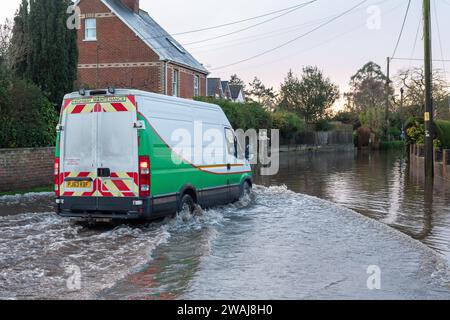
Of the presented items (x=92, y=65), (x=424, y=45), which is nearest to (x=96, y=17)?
(x=92, y=65)

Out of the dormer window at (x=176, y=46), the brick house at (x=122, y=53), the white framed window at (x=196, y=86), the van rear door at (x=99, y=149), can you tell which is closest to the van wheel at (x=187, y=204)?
the van rear door at (x=99, y=149)

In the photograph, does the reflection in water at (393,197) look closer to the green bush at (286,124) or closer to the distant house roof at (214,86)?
the green bush at (286,124)

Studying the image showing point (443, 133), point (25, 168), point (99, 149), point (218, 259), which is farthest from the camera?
point (443, 133)

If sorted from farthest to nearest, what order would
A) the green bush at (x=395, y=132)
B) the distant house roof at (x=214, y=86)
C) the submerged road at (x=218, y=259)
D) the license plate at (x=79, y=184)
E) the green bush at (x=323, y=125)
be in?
the green bush at (x=395, y=132) → the green bush at (x=323, y=125) → the distant house roof at (x=214, y=86) → the license plate at (x=79, y=184) → the submerged road at (x=218, y=259)

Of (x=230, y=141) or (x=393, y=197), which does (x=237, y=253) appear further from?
(x=393, y=197)

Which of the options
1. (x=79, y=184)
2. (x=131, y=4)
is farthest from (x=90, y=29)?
(x=79, y=184)

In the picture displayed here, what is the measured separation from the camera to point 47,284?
252 inches

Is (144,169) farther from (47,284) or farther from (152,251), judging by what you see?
(47,284)

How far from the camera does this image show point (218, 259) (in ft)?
25.5

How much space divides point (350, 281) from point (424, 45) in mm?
15102

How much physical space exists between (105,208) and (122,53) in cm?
2593

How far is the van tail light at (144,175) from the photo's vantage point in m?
9.48

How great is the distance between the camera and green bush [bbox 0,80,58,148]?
15.6 metres

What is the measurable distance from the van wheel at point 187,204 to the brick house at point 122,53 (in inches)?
887
